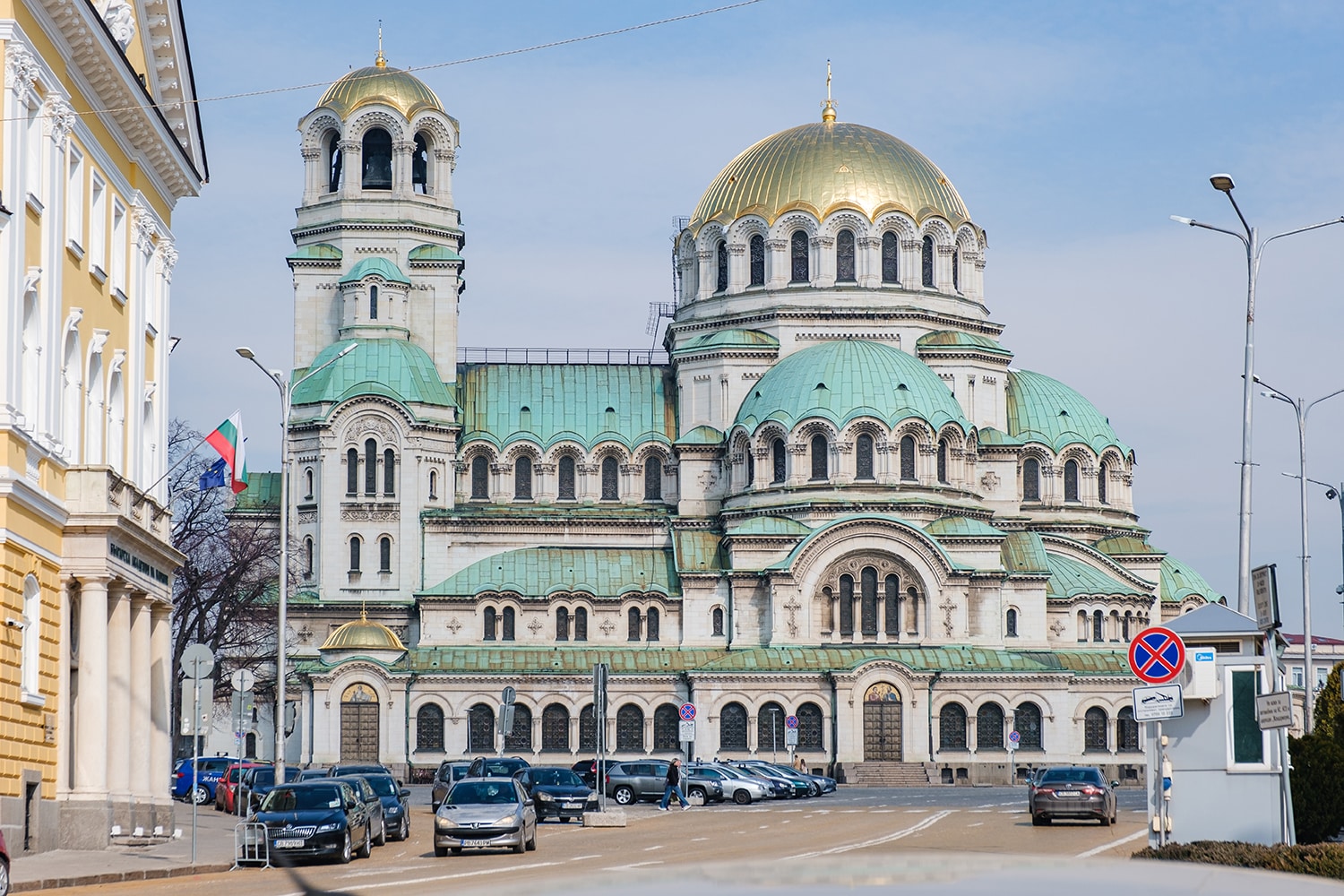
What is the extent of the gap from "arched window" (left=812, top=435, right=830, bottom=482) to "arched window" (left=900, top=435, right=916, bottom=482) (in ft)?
10.9

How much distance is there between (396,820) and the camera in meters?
36.9

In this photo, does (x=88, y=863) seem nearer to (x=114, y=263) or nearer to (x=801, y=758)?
(x=114, y=263)

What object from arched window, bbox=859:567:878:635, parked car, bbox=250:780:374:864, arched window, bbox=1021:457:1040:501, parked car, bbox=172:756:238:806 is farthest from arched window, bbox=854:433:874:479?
parked car, bbox=250:780:374:864

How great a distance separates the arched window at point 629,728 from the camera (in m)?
77.6

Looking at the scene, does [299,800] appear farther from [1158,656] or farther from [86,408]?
[1158,656]

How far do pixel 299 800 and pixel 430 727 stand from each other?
4630cm

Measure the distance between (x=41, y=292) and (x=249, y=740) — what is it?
2196 inches

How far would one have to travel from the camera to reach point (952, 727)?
254 feet

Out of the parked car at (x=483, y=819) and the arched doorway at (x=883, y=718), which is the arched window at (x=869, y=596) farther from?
the parked car at (x=483, y=819)

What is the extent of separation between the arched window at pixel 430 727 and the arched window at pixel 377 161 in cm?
2379

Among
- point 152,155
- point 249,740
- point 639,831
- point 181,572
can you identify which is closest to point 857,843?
point 639,831

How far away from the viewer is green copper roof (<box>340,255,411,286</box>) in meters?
83.4

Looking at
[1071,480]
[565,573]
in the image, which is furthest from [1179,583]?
[565,573]

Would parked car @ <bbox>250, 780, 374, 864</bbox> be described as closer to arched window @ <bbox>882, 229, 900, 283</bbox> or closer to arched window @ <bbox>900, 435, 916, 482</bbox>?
arched window @ <bbox>900, 435, 916, 482</bbox>
